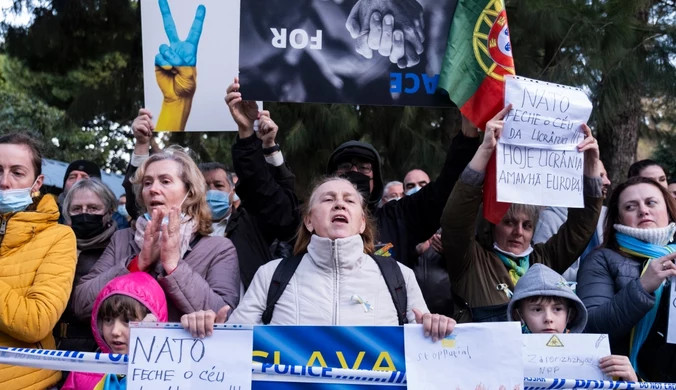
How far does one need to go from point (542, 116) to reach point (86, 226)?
258cm

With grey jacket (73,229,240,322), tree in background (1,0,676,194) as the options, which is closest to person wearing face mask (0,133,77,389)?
grey jacket (73,229,240,322)

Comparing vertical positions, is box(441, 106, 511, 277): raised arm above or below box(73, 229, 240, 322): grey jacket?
above

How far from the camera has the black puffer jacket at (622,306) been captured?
3820 millimetres

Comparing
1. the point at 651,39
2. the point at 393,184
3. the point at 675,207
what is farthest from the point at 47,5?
the point at 675,207

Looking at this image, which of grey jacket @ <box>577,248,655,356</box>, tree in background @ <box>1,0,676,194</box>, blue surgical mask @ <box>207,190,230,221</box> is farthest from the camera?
tree in background @ <box>1,0,676,194</box>

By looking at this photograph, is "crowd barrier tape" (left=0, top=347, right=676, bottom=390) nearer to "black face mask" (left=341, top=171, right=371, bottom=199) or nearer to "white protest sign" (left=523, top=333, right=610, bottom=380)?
"white protest sign" (left=523, top=333, right=610, bottom=380)

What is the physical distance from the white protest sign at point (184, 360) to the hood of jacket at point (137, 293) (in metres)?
0.37

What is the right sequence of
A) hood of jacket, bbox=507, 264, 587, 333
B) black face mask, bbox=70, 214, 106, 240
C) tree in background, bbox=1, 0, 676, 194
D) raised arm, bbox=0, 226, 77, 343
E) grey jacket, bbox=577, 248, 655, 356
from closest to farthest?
raised arm, bbox=0, 226, 77, 343
hood of jacket, bbox=507, 264, 587, 333
grey jacket, bbox=577, 248, 655, 356
black face mask, bbox=70, 214, 106, 240
tree in background, bbox=1, 0, 676, 194

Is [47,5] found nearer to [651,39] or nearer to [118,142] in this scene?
[651,39]

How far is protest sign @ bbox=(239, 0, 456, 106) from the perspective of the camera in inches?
179

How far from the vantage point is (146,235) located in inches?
140

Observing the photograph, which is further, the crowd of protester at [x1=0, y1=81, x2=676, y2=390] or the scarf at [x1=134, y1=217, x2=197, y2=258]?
the scarf at [x1=134, y1=217, x2=197, y2=258]

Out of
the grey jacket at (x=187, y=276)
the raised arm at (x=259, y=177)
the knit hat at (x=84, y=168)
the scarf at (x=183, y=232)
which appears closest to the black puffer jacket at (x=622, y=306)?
the raised arm at (x=259, y=177)

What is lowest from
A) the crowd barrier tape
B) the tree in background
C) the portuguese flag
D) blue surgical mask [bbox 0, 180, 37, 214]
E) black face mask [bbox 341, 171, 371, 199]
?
the crowd barrier tape
